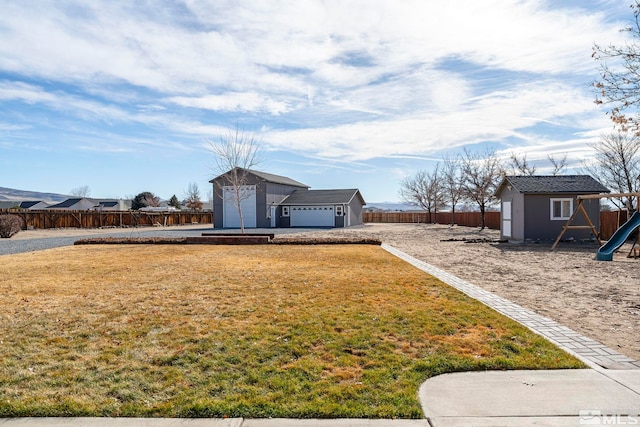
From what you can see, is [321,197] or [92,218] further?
[321,197]

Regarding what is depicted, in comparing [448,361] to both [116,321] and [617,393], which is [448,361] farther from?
[116,321]

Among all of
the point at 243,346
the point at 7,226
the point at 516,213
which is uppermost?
the point at 516,213

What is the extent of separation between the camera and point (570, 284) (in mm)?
8922

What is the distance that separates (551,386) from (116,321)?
17.3 ft

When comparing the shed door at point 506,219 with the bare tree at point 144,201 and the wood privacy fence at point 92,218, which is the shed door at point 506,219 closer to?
the wood privacy fence at point 92,218

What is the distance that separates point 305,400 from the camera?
3.36 meters

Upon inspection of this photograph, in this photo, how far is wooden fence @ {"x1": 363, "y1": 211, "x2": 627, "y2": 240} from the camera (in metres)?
20.8

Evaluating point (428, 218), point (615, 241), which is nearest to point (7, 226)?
point (615, 241)

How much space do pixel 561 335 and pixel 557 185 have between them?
58.8 feet

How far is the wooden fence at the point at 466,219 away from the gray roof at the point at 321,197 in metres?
11.9

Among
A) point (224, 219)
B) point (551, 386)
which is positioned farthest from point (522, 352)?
point (224, 219)

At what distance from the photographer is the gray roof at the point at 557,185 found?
19891 mm

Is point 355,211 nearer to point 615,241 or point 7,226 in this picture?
point 7,226

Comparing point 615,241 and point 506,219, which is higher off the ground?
point 506,219
